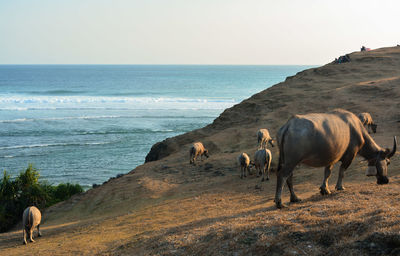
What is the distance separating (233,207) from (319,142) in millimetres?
3776

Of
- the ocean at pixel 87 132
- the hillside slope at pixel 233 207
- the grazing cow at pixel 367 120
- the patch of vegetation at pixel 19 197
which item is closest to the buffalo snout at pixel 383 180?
the hillside slope at pixel 233 207

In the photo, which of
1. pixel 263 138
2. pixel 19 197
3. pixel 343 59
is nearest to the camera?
pixel 19 197

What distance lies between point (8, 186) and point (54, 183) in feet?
24.9

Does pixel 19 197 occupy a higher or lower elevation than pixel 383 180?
lower

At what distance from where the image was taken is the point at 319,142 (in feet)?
34.0

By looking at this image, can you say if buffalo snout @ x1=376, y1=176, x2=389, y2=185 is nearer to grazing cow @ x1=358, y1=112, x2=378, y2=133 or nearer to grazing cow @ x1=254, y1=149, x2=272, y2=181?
grazing cow @ x1=254, y1=149, x2=272, y2=181

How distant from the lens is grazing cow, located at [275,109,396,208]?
1027 centimetres

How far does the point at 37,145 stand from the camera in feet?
143

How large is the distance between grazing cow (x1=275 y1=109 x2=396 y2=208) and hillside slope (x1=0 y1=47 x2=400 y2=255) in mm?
874

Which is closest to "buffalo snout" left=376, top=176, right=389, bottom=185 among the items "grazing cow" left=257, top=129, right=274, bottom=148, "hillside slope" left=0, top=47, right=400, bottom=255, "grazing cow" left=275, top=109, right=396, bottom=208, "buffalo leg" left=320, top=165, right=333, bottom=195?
"grazing cow" left=275, top=109, right=396, bottom=208

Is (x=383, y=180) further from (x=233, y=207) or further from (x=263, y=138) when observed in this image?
(x=263, y=138)

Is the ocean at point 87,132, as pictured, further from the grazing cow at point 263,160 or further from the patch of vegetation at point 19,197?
the grazing cow at point 263,160

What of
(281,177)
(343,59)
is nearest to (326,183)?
(281,177)

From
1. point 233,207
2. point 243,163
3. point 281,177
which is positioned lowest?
point 233,207
